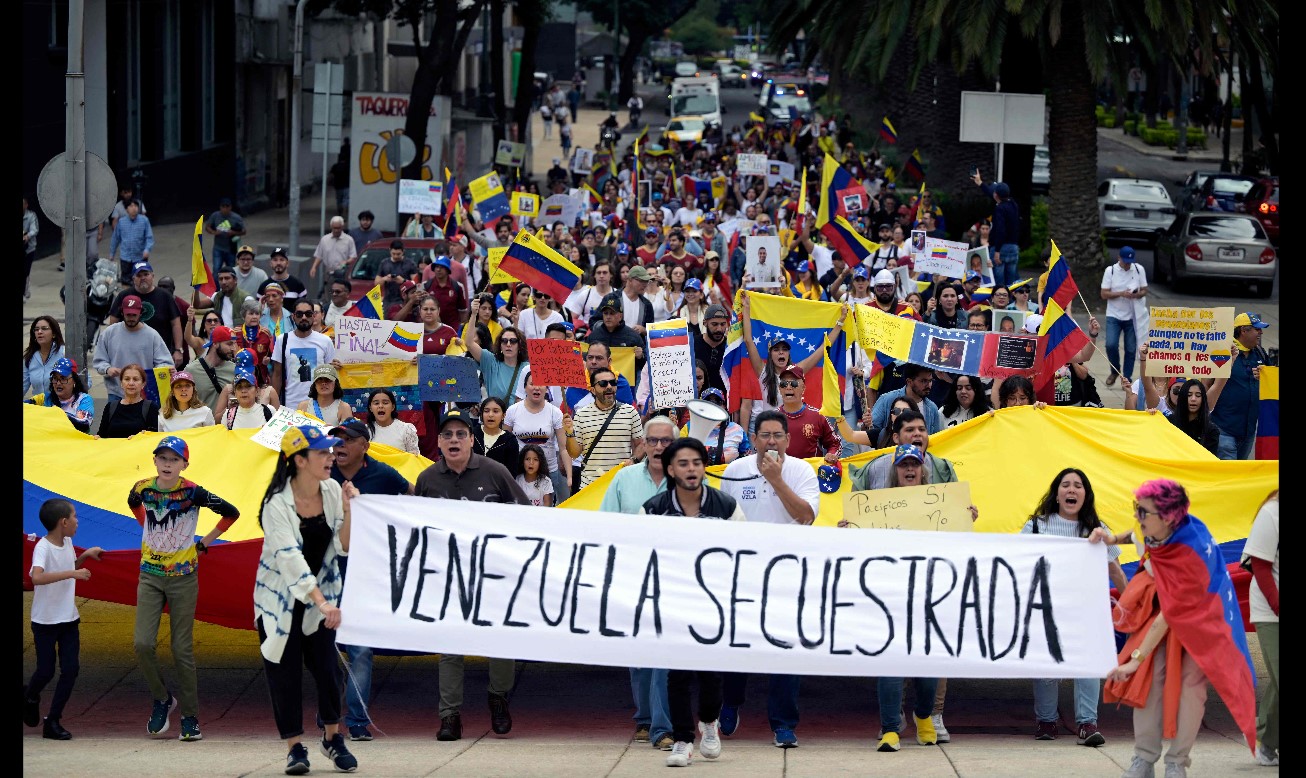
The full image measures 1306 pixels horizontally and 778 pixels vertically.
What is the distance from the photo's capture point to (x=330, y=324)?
45.5ft

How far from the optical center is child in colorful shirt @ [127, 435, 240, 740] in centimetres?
856

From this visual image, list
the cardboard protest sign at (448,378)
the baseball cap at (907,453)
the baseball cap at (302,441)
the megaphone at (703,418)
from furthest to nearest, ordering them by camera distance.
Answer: the cardboard protest sign at (448,378)
the megaphone at (703,418)
the baseball cap at (907,453)
the baseball cap at (302,441)

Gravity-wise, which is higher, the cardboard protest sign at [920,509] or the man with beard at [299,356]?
the cardboard protest sign at [920,509]

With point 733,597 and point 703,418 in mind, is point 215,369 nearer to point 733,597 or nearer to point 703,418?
point 703,418

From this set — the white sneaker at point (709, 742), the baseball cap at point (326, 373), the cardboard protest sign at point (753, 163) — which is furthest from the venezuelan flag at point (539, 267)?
the cardboard protest sign at point (753, 163)

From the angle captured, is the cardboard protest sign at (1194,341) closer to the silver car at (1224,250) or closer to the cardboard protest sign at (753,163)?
the silver car at (1224,250)

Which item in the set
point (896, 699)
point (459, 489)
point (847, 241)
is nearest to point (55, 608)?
point (459, 489)

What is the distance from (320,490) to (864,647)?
8.74 ft

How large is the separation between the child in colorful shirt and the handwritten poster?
156 inches

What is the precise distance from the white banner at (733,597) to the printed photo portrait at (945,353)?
4170mm

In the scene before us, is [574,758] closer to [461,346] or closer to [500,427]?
[500,427]

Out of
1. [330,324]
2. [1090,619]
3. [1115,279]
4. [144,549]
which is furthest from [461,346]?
[1115,279]

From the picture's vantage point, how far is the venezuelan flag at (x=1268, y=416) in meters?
12.8

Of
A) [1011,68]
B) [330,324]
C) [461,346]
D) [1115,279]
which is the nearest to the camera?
[461,346]
